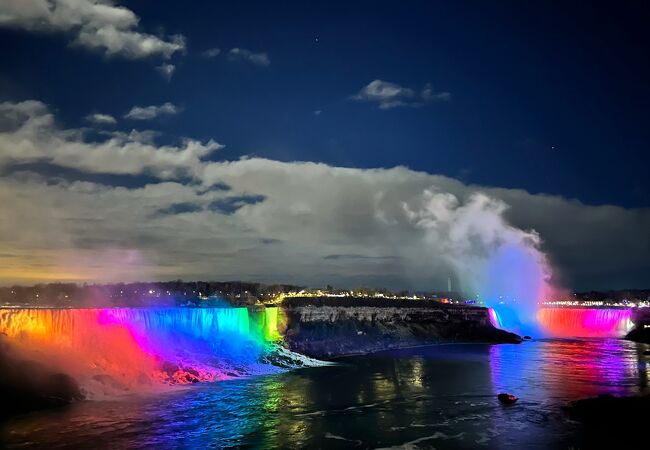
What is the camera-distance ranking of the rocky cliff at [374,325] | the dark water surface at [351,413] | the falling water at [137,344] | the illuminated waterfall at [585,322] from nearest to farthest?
the dark water surface at [351,413] < the falling water at [137,344] < the rocky cliff at [374,325] < the illuminated waterfall at [585,322]

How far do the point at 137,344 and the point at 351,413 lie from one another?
25.6 m

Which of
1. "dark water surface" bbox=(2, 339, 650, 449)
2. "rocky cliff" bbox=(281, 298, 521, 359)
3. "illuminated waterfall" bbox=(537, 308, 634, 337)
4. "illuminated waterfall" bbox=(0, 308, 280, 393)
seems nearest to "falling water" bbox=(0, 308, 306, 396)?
"illuminated waterfall" bbox=(0, 308, 280, 393)

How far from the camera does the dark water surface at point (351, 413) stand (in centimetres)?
2802

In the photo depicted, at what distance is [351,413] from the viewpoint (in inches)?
1363

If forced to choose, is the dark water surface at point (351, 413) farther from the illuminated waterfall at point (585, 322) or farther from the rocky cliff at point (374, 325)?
the illuminated waterfall at point (585, 322)

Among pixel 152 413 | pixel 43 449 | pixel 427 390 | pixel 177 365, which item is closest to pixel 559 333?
pixel 427 390

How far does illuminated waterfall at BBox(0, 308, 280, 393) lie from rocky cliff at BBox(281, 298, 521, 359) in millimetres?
9914

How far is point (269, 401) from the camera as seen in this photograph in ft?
126

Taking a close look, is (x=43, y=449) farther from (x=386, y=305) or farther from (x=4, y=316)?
(x=386, y=305)

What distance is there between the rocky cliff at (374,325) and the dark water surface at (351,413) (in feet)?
60.4

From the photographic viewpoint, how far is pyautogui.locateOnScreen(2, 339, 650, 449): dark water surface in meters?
28.0

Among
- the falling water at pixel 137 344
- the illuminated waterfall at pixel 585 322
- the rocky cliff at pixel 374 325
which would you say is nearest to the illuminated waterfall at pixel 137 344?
the falling water at pixel 137 344

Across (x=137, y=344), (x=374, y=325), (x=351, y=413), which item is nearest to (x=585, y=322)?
(x=374, y=325)

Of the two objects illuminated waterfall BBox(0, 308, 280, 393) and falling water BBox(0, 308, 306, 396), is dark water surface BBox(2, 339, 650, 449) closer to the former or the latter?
falling water BBox(0, 308, 306, 396)
